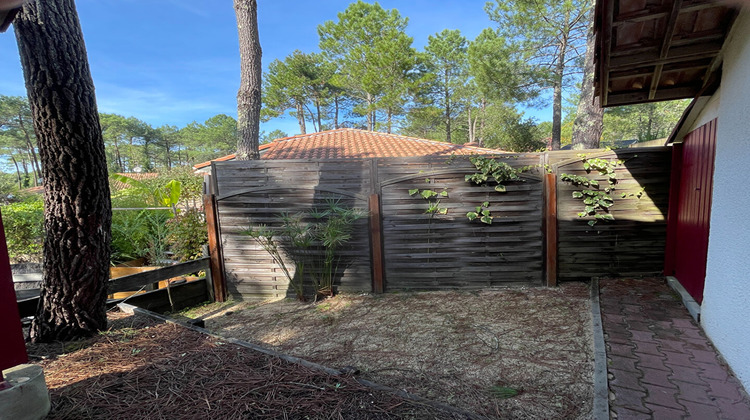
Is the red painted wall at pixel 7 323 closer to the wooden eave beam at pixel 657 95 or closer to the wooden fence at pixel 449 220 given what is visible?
the wooden fence at pixel 449 220

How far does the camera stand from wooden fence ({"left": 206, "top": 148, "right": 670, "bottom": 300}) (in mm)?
4258

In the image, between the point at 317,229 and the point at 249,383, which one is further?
the point at 317,229

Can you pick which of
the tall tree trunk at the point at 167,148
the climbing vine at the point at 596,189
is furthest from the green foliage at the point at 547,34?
the tall tree trunk at the point at 167,148

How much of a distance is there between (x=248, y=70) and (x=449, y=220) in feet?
16.1

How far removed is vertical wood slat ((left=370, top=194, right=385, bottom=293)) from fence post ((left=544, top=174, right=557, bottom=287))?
89.3 inches

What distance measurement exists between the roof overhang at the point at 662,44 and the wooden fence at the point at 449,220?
3.34 ft

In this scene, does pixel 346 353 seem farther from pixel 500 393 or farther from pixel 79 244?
pixel 79 244

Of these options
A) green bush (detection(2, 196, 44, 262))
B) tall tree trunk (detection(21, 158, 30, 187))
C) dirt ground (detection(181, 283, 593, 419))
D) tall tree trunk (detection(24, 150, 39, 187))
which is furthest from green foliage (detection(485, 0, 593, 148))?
tall tree trunk (detection(21, 158, 30, 187))

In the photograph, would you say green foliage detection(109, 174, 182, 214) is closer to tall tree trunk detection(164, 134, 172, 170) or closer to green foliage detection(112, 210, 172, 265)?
green foliage detection(112, 210, 172, 265)

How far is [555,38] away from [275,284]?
39.7 ft

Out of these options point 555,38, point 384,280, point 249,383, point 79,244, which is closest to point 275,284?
point 384,280

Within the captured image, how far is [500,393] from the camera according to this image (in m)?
2.19

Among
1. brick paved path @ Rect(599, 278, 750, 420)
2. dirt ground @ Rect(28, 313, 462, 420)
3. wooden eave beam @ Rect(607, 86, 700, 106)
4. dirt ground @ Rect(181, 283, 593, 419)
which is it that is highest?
wooden eave beam @ Rect(607, 86, 700, 106)

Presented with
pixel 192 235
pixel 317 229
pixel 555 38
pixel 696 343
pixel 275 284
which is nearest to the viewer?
pixel 696 343
